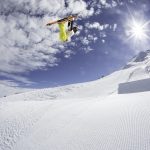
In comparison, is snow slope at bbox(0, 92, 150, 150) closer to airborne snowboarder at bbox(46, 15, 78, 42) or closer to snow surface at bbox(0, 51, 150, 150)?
snow surface at bbox(0, 51, 150, 150)

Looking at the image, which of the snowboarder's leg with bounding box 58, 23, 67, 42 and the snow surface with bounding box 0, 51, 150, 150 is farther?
the snowboarder's leg with bounding box 58, 23, 67, 42

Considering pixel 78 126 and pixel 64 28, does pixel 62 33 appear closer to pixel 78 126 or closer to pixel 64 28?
pixel 64 28

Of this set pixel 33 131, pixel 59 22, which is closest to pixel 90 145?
pixel 33 131

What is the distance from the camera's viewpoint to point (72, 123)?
669 inches

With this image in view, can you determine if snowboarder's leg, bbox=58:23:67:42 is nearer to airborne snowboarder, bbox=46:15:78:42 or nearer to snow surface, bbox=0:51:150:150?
airborne snowboarder, bbox=46:15:78:42

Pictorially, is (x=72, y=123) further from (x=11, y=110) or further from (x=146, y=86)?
(x=146, y=86)

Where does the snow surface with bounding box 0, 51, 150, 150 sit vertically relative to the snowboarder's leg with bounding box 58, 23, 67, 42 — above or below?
below

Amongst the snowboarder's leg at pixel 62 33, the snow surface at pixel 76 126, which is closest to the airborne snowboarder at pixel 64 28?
the snowboarder's leg at pixel 62 33

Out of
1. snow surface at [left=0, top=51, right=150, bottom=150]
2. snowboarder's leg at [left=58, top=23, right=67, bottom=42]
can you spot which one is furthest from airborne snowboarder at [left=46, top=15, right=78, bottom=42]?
snow surface at [left=0, top=51, right=150, bottom=150]

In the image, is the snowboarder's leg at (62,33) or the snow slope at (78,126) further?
the snowboarder's leg at (62,33)

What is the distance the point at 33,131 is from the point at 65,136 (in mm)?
3296

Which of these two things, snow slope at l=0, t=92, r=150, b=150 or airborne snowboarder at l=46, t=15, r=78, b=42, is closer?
snow slope at l=0, t=92, r=150, b=150

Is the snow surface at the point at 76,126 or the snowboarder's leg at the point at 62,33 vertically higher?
the snowboarder's leg at the point at 62,33

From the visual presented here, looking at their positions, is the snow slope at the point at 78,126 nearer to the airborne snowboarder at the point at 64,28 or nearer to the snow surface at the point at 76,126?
the snow surface at the point at 76,126
